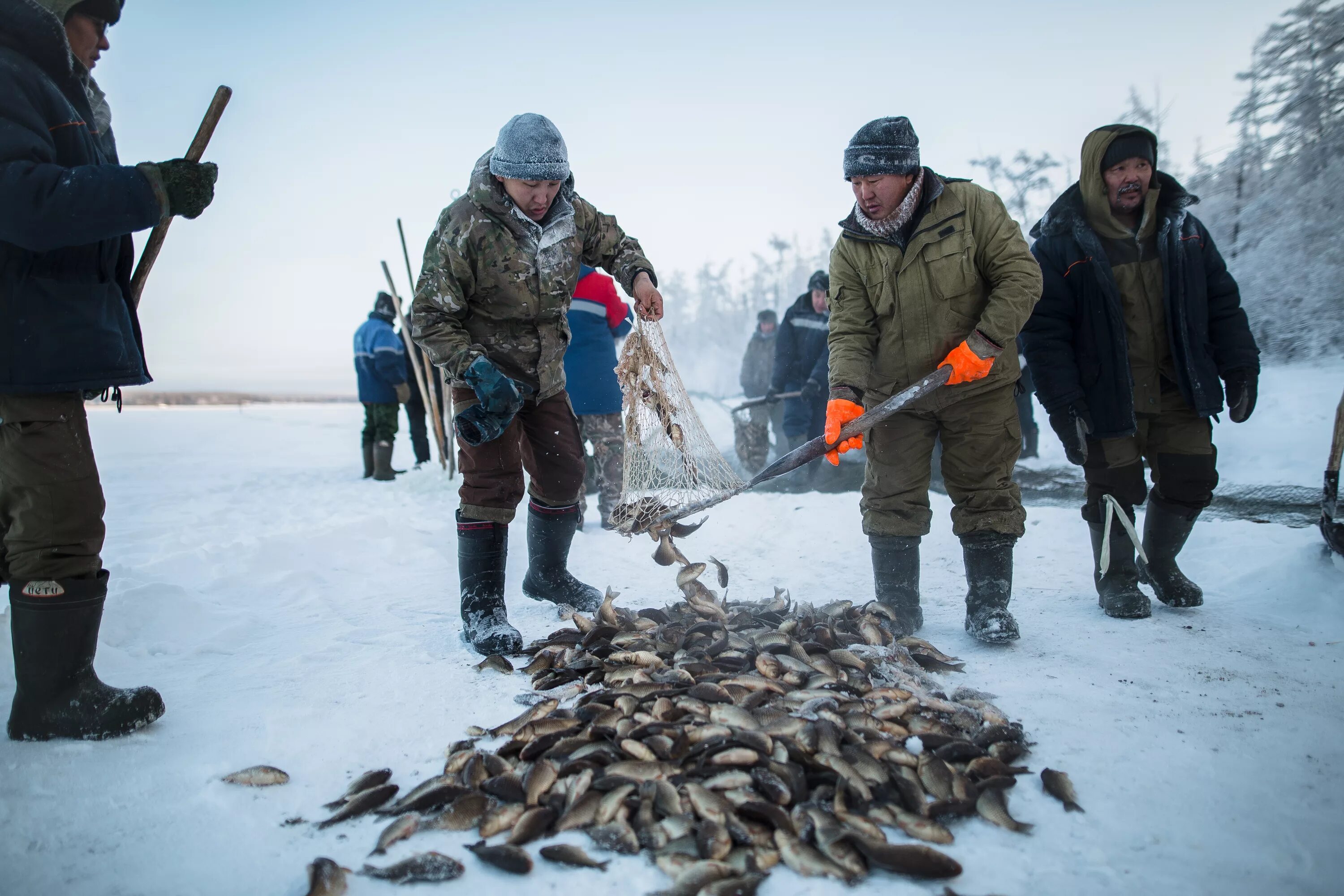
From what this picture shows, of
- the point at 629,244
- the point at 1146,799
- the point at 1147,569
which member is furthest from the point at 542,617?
the point at 1147,569

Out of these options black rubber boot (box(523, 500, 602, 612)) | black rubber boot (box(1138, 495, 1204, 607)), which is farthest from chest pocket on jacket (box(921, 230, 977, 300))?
black rubber boot (box(523, 500, 602, 612))

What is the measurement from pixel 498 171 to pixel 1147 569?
10.6 feet

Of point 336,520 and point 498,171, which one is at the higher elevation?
point 498,171

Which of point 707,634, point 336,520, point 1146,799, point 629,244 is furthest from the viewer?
point 336,520

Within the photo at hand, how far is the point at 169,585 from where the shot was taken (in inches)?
129

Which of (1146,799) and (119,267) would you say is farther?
(119,267)

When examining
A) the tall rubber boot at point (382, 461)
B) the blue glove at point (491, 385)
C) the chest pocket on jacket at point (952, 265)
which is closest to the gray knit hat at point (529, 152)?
the blue glove at point (491, 385)

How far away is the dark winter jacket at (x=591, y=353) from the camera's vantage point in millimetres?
4973

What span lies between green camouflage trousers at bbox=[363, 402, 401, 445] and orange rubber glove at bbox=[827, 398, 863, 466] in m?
6.82

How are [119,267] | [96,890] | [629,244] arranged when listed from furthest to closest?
[629,244]
[119,267]
[96,890]

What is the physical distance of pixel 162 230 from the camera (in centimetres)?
245

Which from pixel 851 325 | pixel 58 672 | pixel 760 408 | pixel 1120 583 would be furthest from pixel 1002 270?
pixel 760 408

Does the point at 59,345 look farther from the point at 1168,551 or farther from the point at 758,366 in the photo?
the point at 758,366

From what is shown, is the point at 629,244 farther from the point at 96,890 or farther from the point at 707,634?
the point at 96,890
